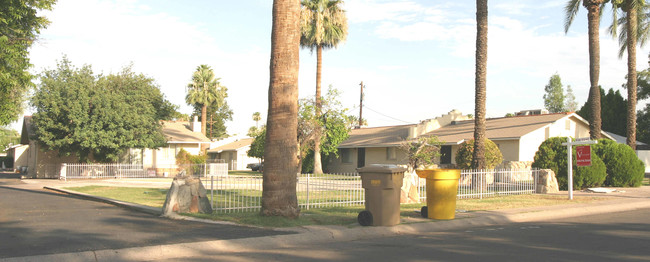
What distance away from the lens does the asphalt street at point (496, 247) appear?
8195mm

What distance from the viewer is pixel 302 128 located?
3509 cm

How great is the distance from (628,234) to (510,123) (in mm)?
25740

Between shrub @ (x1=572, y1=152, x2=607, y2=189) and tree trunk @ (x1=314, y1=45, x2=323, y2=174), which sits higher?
tree trunk @ (x1=314, y1=45, x2=323, y2=174)

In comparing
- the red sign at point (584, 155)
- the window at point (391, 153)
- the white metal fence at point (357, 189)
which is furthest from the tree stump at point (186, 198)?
the window at point (391, 153)

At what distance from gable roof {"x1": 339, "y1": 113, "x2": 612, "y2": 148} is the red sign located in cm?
1179

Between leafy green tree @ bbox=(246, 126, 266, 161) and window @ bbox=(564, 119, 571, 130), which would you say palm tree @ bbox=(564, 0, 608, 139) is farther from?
leafy green tree @ bbox=(246, 126, 266, 161)

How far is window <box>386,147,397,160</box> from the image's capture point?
3750 centimetres

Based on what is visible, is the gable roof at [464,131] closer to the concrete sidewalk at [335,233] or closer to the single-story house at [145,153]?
the single-story house at [145,153]

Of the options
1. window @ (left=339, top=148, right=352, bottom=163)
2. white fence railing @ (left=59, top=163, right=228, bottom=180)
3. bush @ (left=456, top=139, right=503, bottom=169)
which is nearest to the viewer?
bush @ (left=456, top=139, right=503, bottom=169)

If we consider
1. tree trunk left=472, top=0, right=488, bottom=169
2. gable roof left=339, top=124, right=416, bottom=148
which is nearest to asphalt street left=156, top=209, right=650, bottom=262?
tree trunk left=472, top=0, right=488, bottom=169

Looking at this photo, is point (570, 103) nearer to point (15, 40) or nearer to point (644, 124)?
point (644, 124)

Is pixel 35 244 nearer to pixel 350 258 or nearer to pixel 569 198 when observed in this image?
pixel 350 258

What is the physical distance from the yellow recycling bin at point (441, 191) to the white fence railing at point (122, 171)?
819 inches

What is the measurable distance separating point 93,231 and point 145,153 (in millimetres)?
31653
